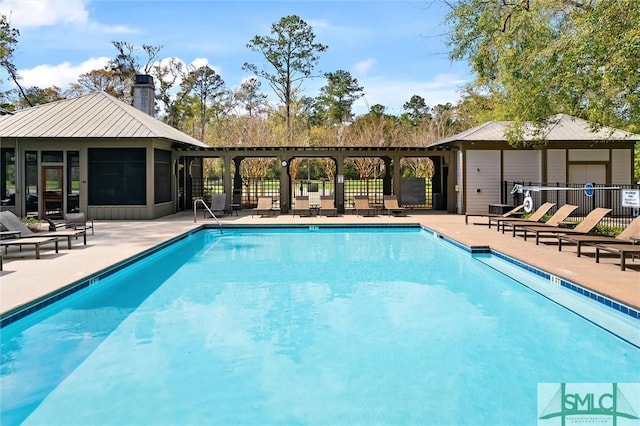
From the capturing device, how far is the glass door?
16281 millimetres

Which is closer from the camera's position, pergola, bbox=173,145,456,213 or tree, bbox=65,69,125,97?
pergola, bbox=173,145,456,213

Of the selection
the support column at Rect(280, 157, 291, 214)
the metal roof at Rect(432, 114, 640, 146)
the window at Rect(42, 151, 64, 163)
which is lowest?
the support column at Rect(280, 157, 291, 214)

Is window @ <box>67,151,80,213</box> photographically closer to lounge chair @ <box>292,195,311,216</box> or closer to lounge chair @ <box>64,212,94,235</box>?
lounge chair @ <box>64,212,94,235</box>

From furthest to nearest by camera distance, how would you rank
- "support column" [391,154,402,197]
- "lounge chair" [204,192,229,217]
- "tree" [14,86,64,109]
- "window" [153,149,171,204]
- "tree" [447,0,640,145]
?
1. "tree" [14,86,64,109]
2. "support column" [391,154,402,197]
3. "lounge chair" [204,192,229,217]
4. "window" [153,149,171,204]
5. "tree" [447,0,640,145]

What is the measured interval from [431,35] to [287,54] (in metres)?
21.1

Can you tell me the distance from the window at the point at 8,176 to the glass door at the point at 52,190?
2.97 feet

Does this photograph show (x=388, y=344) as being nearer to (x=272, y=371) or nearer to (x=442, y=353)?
(x=442, y=353)

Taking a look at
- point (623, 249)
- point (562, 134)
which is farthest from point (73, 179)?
point (562, 134)

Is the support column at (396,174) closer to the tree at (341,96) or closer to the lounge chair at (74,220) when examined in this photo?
the lounge chair at (74,220)

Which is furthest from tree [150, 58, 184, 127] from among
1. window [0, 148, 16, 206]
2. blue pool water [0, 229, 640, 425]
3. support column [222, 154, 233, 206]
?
blue pool water [0, 229, 640, 425]

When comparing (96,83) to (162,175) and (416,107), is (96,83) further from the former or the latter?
Answer: (416,107)

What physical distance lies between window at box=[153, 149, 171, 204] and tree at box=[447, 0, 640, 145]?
380 inches

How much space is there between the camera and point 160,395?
4223mm

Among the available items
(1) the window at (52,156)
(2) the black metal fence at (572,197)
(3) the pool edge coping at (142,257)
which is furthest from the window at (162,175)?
(2) the black metal fence at (572,197)
